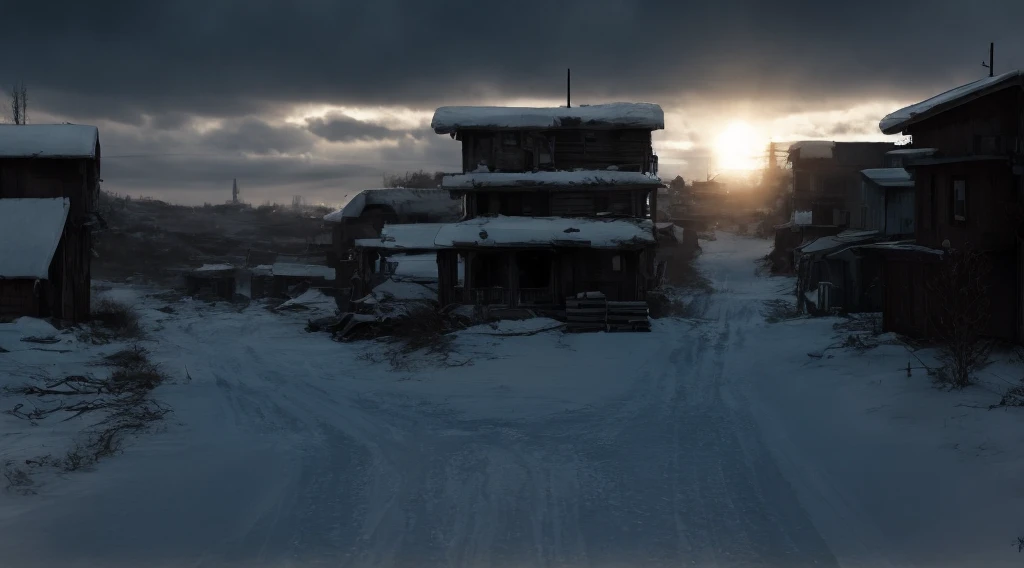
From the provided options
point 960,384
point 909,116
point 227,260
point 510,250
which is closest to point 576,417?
point 960,384

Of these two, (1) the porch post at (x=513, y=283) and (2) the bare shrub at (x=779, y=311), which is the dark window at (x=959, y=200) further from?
(1) the porch post at (x=513, y=283)

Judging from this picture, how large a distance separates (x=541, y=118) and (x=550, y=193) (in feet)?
10.2

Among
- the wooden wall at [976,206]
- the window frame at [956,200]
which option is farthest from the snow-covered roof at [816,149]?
the window frame at [956,200]

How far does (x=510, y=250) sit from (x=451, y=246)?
2343mm

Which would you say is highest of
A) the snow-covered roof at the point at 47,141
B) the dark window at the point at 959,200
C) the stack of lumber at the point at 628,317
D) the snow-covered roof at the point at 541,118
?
the snow-covered roof at the point at 541,118

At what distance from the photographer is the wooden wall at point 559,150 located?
120 ft

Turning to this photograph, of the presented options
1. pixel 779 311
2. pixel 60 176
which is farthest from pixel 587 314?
pixel 60 176

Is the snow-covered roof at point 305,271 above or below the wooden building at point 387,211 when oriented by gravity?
below

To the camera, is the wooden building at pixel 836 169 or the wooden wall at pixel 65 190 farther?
the wooden building at pixel 836 169

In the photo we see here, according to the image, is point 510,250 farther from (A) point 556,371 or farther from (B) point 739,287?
(B) point 739,287

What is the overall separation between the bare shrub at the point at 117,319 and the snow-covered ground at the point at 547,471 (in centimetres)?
932

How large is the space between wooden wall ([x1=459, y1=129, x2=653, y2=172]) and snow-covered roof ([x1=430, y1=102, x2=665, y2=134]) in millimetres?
573

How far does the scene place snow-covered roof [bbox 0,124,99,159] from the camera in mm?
33500

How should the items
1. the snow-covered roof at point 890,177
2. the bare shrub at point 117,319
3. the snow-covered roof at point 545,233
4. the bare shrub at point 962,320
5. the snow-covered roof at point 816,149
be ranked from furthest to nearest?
the snow-covered roof at point 816,149 < the snow-covered roof at point 890,177 < the bare shrub at point 117,319 < the snow-covered roof at point 545,233 < the bare shrub at point 962,320
